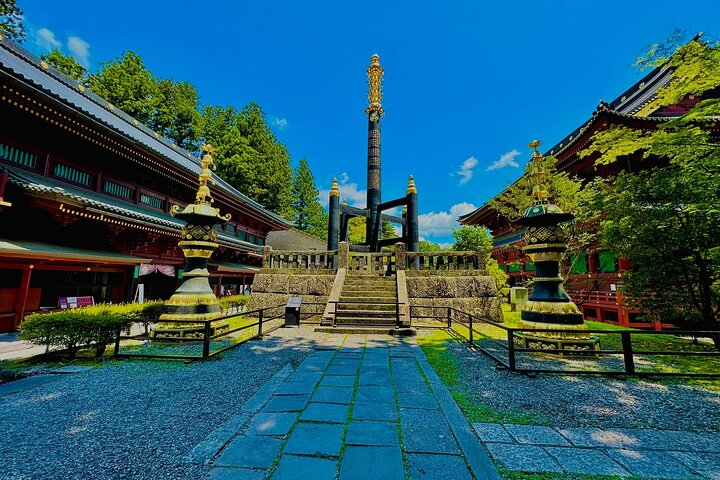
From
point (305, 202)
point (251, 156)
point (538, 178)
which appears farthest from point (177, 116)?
point (538, 178)

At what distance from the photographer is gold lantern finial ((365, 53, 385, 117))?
15.3 metres

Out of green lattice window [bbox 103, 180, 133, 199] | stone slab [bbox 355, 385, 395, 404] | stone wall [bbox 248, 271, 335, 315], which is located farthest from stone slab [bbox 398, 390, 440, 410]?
green lattice window [bbox 103, 180, 133, 199]

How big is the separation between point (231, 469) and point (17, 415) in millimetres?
2874

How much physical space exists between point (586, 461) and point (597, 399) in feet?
6.04

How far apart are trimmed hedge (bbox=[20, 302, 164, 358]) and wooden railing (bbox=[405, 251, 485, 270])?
8961 millimetres

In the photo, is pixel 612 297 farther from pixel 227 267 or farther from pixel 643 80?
pixel 227 267

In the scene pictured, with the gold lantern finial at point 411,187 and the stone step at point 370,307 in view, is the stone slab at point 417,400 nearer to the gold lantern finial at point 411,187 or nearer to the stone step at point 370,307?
the stone step at point 370,307

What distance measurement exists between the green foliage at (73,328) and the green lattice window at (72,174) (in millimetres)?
5807

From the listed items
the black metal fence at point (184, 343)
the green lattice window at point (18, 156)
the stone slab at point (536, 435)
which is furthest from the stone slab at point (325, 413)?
the green lattice window at point (18, 156)

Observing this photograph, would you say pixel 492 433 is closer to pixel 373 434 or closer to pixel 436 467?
pixel 436 467

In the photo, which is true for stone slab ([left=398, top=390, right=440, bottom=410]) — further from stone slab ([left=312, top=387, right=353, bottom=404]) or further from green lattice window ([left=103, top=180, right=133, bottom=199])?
green lattice window ([left=103, top=180, right=133, bottom=199])

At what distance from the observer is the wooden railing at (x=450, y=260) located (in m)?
11.2

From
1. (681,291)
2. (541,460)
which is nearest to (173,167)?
(541,460)

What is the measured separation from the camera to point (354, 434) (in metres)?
2.82
